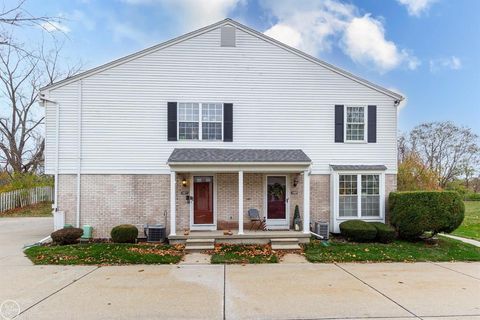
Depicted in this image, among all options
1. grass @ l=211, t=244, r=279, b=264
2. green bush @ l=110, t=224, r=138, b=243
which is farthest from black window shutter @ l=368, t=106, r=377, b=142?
green bush @ l=110, t=224, r=138, b=243

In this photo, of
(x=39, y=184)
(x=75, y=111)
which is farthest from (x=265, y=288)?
(x=39, y=184)

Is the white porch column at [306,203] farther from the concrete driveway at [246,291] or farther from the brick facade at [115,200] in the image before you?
the brick facade at [115,200]

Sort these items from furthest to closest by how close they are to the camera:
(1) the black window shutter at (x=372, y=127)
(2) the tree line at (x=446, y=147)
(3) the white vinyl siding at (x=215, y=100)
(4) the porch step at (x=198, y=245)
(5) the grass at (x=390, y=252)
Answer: (2) the tree line at (x=446, y=147) < (1) the black window shutter at (x=372, y=127) < (3) the white vinyl siding at (x=215, y=100) < (4) the porch step at (x=198, y=245) < (5) the grass at (x=390, y=252)

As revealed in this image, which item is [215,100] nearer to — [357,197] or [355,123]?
[355,123]

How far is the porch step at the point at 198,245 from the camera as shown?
10016mm

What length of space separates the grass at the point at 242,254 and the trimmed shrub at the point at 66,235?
492cm

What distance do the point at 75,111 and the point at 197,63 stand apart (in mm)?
5062

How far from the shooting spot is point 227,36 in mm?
12211

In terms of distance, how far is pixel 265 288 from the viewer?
6.52 m

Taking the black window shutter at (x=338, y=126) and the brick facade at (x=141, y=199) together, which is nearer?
the brick facade at (x=141, y=199)

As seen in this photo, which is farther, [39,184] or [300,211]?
[39,184]

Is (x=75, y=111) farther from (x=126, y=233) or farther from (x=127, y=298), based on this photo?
(x=127, y=298)

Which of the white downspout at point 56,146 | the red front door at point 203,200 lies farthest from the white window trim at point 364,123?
the white downspout at point 56,146

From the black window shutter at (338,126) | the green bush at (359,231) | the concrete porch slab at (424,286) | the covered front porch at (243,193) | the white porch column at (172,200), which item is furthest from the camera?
the black window shutter at (338,126)
